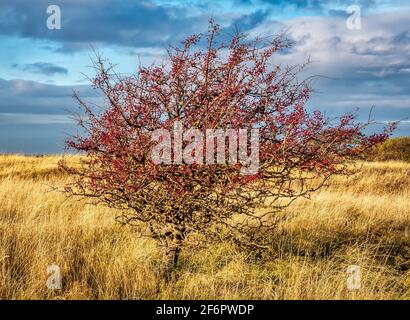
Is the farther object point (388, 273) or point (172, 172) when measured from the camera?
point (388, 273)

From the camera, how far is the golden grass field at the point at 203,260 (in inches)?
213

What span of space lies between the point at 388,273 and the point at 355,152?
174 centimetres

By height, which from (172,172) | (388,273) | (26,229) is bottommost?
(388,273)

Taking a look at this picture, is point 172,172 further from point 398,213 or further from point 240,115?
point 398,213

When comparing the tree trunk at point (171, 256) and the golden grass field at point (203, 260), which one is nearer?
the golden grass field at point (203, 260)

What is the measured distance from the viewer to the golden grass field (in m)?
5.40

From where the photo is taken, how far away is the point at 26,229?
7.54 metres

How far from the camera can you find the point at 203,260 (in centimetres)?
669

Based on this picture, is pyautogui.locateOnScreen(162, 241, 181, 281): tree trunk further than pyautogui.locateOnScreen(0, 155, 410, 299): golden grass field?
Yes

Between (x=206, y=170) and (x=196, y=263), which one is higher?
(x=206, y=170)

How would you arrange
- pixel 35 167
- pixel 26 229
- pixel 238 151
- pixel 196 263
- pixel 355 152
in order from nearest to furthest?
pixel 238 151 → pixel 355 152 → pixel 196 263 → pixel 26 229 → pixel 35 167

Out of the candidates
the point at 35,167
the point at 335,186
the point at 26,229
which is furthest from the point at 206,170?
the point at 35,167
